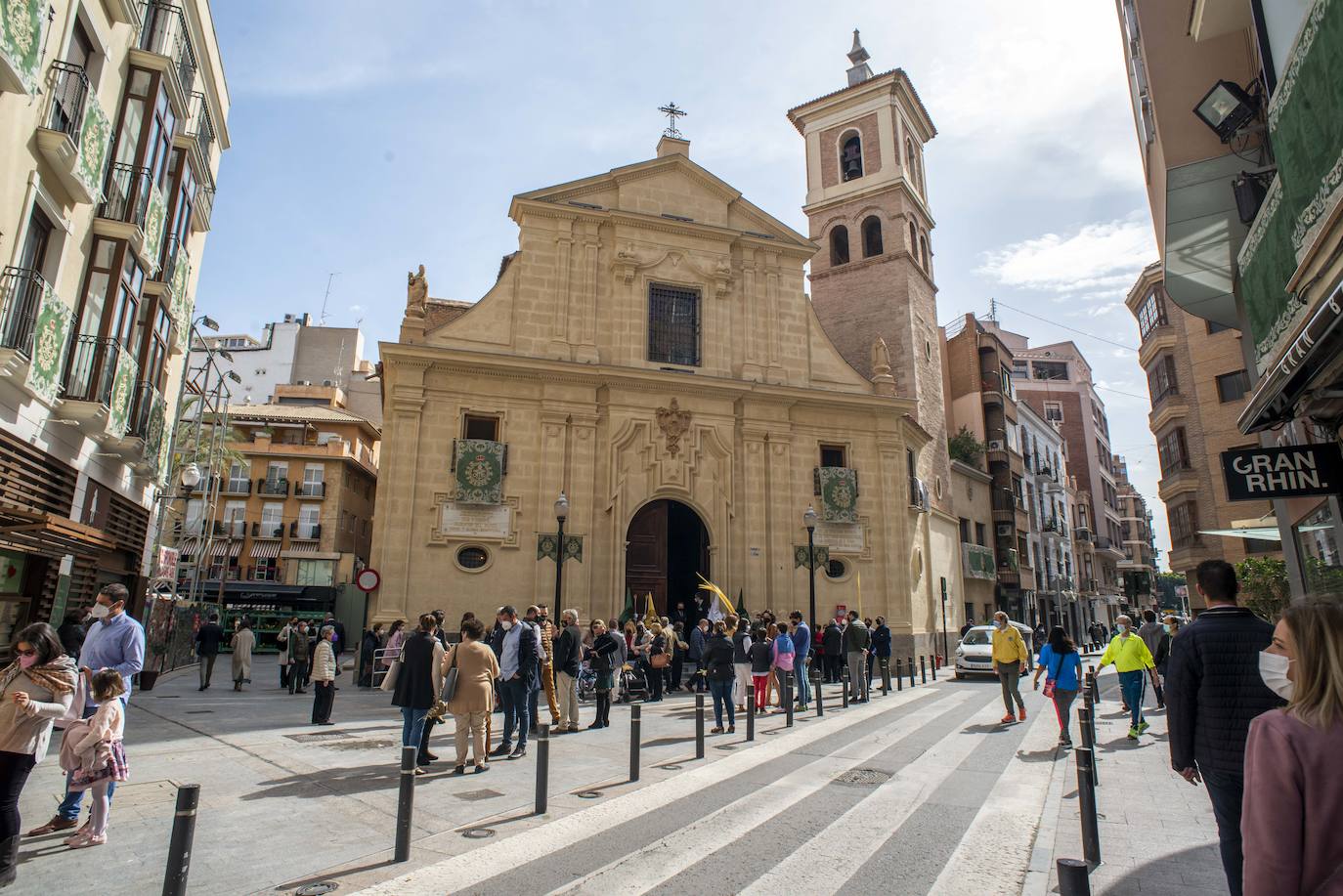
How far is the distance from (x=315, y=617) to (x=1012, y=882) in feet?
125

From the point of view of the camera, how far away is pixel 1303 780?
2191 mm

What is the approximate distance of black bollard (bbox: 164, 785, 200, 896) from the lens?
4.08 meters

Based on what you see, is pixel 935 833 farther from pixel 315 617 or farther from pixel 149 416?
pixel 315 617

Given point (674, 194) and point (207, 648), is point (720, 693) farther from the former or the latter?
point (674, 194)

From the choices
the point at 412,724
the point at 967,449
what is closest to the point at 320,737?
the point at 412,724

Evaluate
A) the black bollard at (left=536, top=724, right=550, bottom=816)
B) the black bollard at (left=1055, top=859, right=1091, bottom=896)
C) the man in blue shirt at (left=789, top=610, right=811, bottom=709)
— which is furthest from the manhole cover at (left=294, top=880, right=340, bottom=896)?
the man in blue shirt at (left=789, top=610, right=811, bottom=709)

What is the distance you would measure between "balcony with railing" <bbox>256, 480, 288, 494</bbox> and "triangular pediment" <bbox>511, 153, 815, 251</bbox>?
82.0 ft

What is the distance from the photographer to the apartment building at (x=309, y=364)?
56.7 meters

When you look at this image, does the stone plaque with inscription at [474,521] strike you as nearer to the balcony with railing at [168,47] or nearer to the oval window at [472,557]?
the oval window at [472,557]

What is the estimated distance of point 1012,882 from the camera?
534 cm

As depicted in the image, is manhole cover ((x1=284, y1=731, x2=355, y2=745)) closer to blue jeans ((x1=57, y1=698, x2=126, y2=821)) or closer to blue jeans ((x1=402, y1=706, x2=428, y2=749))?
blue jeans ((x1=402, y1=706, x2=428, y2=749))

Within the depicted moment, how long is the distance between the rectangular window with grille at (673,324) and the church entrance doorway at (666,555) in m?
4.80

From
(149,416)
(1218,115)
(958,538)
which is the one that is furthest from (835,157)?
(149,416)

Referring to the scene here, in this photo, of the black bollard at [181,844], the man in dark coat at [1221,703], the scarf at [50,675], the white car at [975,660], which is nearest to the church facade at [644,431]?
the white car at [975,660]
